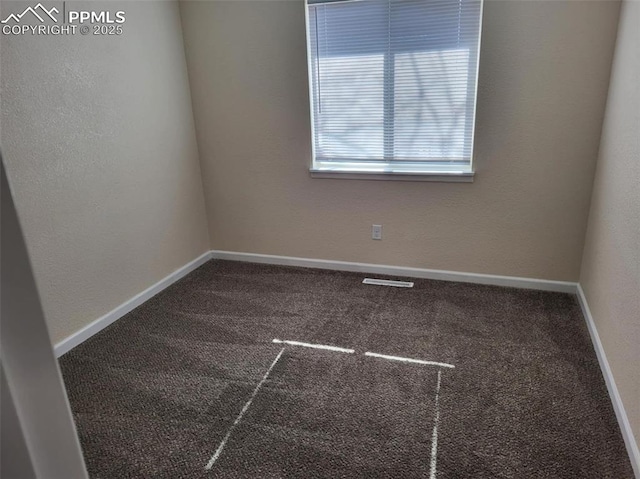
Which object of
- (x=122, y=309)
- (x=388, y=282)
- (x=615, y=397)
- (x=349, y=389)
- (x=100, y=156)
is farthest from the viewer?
(x=388, y=282)

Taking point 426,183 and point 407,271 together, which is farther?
point 407,271

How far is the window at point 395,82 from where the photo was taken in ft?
8.93

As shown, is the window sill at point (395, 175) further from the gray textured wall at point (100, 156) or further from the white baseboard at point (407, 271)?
the gray textured wall at point (100, 156)

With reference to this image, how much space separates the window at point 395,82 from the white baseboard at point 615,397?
119cm

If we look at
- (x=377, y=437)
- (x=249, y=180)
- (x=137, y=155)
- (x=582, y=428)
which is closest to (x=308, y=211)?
(x=249, y=180)

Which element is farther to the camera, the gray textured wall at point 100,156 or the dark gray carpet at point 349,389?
the gray textured wall at point 100,156

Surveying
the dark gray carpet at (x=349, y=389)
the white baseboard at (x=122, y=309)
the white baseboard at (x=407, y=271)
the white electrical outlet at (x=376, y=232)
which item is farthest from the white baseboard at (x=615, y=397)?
the white baseboard at (x=122, y=309)

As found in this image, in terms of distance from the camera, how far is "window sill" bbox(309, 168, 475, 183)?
290cm

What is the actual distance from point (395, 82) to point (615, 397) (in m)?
2.17

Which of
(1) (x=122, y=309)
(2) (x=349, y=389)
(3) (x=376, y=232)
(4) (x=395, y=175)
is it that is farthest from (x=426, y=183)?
Answer: (1) (x=122, y=309)

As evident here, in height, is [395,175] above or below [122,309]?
above

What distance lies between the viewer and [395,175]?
3.03m

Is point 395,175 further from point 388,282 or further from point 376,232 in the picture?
point 388,282

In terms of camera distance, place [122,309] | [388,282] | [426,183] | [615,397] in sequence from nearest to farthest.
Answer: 1. [615,397]
2. [122,309]
3. [426,183]
4. [388,282]
